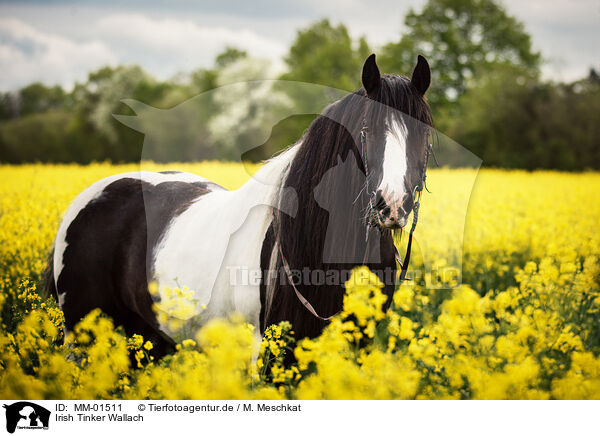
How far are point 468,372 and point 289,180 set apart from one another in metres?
1.19

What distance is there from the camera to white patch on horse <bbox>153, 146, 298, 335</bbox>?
6.98ft

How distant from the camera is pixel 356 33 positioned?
368cm

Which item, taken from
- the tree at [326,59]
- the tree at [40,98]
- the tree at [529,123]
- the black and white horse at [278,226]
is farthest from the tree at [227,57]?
the black and white horse at [278,226]

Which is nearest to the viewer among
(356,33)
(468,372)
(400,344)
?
(468,372)

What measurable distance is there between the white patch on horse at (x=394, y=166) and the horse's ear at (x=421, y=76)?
308 millimetres

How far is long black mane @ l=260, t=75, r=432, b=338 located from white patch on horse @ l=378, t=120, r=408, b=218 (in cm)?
8

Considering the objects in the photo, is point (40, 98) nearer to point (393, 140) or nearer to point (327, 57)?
point (327, 57)

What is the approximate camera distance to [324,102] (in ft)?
8.57

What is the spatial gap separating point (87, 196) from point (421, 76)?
230 centimetres

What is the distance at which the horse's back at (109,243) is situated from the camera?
2678 mm

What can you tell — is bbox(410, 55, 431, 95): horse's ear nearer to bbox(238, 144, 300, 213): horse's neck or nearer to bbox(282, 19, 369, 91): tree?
bbox(238, 144, 300, 213): horse's neck

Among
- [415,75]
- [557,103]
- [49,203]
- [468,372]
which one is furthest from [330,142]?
[557,103]
